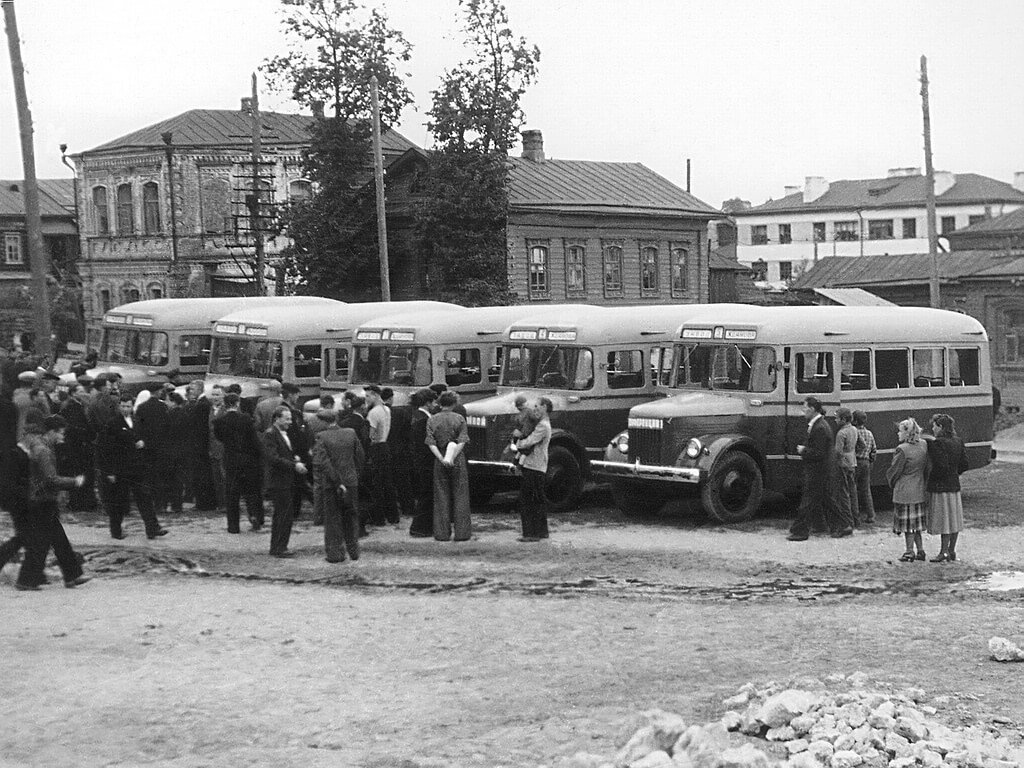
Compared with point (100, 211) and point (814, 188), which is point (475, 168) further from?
point (814, 188)

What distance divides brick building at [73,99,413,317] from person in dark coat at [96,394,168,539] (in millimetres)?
34248

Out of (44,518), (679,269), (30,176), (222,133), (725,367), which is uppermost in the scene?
(222,133)

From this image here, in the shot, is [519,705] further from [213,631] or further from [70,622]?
[70,622]

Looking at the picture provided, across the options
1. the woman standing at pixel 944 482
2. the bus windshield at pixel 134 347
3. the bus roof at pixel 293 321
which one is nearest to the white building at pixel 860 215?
the bus windshield at pixel 134 347

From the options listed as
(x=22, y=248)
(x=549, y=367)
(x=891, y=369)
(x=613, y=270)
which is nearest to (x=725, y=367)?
(x=891, y=369)

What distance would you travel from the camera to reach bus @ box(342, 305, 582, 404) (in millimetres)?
20719

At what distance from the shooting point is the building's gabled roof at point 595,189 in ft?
151

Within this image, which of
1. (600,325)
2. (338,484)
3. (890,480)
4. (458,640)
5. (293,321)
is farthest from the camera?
(293,321)

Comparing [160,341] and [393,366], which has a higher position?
[160,341]

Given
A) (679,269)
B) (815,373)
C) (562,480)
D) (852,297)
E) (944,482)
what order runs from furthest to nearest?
(679,269)
(852,297)
(562,480)
(815,373)
(944,482)

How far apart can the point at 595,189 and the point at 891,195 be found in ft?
184

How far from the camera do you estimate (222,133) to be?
52.9 meters

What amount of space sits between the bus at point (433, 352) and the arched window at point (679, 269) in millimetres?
29279

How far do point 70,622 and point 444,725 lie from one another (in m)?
4.55
